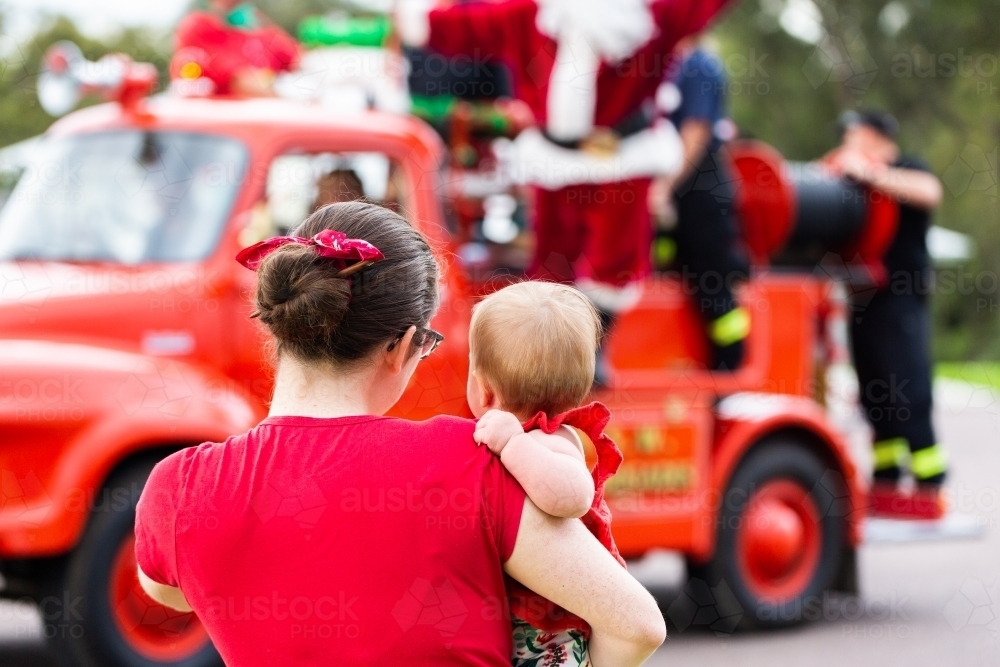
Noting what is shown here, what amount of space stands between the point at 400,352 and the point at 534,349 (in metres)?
0.19

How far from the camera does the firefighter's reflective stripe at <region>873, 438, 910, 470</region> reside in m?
7.15

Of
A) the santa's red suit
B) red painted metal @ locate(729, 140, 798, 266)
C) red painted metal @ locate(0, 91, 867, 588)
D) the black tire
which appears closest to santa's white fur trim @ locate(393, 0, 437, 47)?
the santa's red suit

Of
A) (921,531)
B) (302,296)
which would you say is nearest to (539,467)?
(302,296)

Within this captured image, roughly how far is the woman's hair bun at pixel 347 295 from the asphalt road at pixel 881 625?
405 centimetres

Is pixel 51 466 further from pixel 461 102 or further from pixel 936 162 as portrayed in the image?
pixel 936 162

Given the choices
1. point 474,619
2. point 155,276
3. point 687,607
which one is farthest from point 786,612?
point 474,619

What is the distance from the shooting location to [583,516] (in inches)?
79.4

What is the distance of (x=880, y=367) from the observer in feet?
23.4

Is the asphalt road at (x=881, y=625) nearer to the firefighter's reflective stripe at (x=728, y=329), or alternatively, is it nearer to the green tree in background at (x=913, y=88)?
the firefighter's reflective stripe at (x=728, y=329)

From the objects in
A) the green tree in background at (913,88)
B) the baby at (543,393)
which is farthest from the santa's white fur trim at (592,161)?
the green tree in background at (913,88)

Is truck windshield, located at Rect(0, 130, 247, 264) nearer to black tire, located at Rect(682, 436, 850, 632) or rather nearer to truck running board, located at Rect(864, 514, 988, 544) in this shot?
black tire, located at Rect(682, 436, 850, 632)

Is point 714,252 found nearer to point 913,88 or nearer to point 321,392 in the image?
point 321,392

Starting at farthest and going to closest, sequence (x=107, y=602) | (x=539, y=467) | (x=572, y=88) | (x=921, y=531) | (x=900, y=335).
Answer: (x=900, y=335) → (x=921, y=531) → (x=572, y=88) → (x=107, y=602) → (x=539, y=467)

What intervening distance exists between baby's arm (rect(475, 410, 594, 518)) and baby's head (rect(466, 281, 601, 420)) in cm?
13
